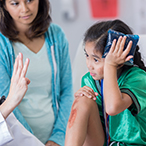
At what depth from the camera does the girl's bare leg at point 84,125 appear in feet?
3.14

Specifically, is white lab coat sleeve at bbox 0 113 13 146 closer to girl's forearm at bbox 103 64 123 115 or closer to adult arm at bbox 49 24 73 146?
girl's forearm at bbox 103 64 123 115

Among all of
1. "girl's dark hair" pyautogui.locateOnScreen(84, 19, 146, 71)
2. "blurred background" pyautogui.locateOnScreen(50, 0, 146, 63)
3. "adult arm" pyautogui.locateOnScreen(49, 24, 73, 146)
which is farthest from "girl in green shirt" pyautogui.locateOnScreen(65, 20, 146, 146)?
"blurred background" pyautogui.locateOnScreen(50, 0, 146, 63)

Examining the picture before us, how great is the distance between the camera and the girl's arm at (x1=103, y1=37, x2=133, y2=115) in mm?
852

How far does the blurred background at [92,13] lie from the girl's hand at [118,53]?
1442 millimetres

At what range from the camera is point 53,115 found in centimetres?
137

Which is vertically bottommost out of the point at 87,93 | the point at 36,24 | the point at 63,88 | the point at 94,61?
the point at 63,88

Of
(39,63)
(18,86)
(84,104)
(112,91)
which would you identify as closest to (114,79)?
(112,91)

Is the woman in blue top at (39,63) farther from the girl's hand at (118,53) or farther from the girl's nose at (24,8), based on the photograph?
the girl's hand at (118,53)

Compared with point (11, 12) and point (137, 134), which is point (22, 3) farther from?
point (137, 134)

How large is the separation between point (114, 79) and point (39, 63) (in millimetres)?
533

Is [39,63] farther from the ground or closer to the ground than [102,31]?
closer to the ground

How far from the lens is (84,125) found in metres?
0.98

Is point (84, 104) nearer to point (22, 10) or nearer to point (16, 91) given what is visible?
point (16, 91)

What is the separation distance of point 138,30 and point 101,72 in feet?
4.73
